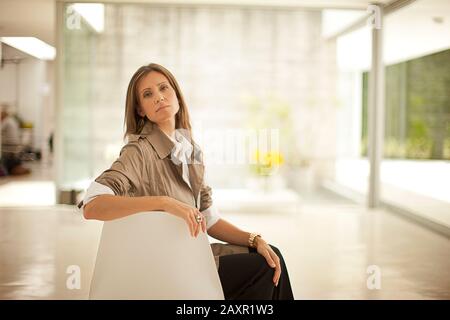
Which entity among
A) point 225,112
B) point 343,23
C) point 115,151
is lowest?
point 115,151

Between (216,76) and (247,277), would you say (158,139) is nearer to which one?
(247,277)

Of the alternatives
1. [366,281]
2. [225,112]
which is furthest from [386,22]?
[366,281]

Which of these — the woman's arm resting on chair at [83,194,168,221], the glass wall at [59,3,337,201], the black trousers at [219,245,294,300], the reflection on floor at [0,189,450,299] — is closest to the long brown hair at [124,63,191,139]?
the woman's arm resting on chair at [83,194,168,221]

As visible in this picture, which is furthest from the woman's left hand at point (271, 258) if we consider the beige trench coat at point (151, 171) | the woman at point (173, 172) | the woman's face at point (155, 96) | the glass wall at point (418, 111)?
the glass wall at point (418, 111)

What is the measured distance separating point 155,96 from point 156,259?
1.73 feet

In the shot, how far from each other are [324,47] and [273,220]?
1999 millimetres

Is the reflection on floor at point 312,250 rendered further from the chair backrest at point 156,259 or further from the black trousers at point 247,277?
the chair backrest at point 156,259

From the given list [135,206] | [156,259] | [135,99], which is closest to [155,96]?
[135,99]

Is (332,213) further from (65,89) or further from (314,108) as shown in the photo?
(65,89)

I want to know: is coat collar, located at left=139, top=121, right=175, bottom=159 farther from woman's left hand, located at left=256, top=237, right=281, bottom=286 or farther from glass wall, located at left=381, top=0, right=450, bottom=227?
glass wall, located at left=381, top=0, right=450, bottom=227

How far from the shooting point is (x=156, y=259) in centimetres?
180

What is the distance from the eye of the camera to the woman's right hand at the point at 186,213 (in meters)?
1.72

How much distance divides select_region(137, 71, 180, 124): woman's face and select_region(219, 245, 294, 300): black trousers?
1.69 ft
